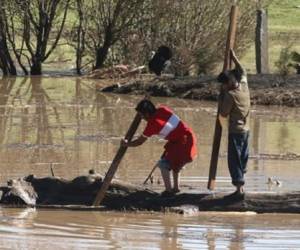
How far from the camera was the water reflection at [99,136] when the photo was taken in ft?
44.6

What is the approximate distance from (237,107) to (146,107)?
1051mm

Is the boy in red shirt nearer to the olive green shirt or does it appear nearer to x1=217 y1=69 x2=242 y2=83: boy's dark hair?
the olive green shirt

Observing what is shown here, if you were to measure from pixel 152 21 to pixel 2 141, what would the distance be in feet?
45.1

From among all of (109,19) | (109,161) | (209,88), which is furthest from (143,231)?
(109,19)

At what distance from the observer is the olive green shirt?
36.3 ft

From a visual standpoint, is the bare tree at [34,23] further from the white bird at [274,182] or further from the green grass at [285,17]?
the white bird at [274,182]

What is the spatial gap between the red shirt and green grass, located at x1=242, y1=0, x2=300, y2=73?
64.0 ft

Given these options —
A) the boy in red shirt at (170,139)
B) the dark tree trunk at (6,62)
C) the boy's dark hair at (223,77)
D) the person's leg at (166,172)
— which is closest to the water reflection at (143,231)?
the person's leg at (166,172)

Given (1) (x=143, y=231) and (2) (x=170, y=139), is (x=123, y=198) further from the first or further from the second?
(1) (x=143, y=231)

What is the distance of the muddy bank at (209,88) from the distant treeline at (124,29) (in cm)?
281

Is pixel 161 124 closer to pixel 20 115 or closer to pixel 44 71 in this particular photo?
pixel 20 115

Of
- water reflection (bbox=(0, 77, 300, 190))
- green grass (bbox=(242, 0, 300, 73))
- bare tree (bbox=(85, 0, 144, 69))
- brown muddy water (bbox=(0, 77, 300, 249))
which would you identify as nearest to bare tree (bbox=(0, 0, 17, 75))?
bare tree (bbox=(85, 0, 144, 69))

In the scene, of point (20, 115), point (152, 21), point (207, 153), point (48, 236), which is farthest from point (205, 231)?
point (152, 21)

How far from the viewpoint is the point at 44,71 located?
3347cm
